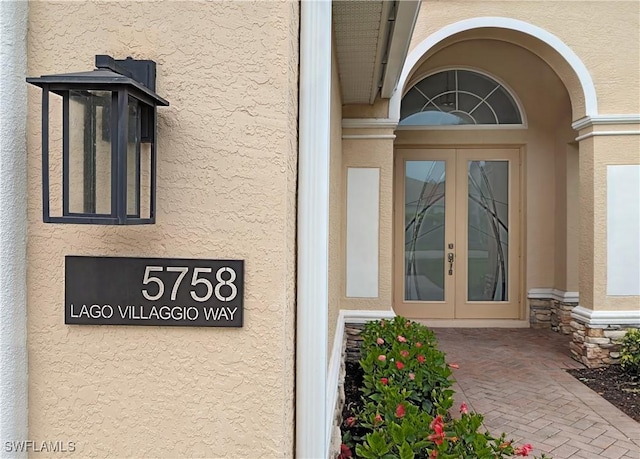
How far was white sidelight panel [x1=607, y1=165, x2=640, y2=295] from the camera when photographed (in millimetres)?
5332

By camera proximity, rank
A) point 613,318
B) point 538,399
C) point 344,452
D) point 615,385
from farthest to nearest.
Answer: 1. point 613,318
2. point 615,385
3. point 538,399
4. point 344,452

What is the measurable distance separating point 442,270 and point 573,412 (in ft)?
11.5

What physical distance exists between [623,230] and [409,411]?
415 centimetres

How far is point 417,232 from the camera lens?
747cm

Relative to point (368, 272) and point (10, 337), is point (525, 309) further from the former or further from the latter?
point (10, 337)

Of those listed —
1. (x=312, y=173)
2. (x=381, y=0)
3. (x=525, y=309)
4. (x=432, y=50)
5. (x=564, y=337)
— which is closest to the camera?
(x=312, y=173)

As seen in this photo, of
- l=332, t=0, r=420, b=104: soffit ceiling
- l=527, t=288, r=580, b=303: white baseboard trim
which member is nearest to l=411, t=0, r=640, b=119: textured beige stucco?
l=332, t=0, r=420, b=104: soffit ceiling

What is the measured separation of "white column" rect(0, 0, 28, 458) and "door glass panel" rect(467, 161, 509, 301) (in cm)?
692

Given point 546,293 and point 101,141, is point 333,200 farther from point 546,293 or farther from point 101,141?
point 546,293

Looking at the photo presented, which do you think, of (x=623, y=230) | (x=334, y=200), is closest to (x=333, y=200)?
(x=334, y=200)

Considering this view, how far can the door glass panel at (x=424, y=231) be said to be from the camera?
7434 millimetres

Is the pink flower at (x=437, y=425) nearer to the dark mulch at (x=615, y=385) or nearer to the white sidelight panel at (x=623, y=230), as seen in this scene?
the dark mulch at (x=615, y=385)

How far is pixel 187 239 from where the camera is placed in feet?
4.33

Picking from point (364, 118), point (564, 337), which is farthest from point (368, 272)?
point (564, 337)
